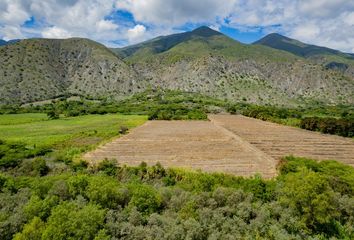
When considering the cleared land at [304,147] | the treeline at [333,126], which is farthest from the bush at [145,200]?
the treeline at [333,126]

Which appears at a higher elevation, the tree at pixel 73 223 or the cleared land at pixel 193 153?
the tree at pixel 73 223

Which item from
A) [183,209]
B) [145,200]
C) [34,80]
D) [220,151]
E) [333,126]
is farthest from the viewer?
[34,80]

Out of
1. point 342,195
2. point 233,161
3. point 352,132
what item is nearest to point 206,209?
point 342,195

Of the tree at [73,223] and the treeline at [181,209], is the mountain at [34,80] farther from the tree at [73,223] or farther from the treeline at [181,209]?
the tree at [73,223]

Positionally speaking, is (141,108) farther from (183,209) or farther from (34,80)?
(183,209)

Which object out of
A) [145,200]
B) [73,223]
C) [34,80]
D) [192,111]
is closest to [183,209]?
[145,200]

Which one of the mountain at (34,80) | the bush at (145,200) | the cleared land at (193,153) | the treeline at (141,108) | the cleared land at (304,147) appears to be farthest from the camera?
the mountain at (34,80)
